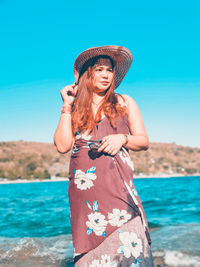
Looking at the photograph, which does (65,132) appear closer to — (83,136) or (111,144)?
(83,136)

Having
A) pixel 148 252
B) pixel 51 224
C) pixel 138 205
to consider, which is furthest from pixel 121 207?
pixel 51 224

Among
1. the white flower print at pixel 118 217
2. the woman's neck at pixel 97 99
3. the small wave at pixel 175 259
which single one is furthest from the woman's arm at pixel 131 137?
the small wave at pixel 175 259

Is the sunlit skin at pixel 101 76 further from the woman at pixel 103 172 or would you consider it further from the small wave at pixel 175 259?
the small wave at pixel 175 259

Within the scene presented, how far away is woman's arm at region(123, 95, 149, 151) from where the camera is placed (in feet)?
6.53

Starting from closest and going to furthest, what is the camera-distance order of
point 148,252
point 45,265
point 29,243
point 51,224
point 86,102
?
point 148,252, point 86,102, point 45,265, point 29,243, point 51,224

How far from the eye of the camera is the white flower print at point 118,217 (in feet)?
6.02

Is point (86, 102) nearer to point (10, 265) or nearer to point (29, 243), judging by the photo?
point (10, 265)

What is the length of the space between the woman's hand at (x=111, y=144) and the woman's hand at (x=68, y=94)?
1.43 ft

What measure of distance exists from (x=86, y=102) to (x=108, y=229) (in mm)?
834

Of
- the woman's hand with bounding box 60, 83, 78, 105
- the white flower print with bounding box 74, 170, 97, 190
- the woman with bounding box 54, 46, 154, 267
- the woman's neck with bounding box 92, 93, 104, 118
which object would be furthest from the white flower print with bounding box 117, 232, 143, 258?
the woman's hand with bounding box 60, 83, 78, 105

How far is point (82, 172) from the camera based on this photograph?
192 cm

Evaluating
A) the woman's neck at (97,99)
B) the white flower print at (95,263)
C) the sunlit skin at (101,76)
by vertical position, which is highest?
the sunlit skin at (101,76)

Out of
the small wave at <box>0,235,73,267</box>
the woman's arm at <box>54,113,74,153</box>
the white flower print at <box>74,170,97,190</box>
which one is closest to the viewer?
the white flower print at <box>74,170,97,190</box>

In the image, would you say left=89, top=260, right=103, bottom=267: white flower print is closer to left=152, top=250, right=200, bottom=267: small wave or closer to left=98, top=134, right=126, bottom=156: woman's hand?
left=98, top=134, right=126, bottom=156: woman's hand
